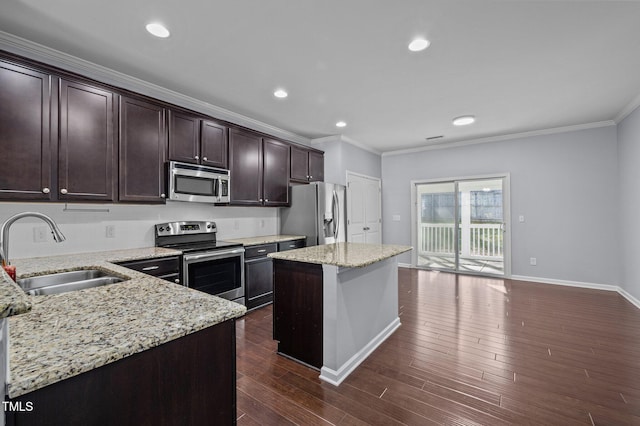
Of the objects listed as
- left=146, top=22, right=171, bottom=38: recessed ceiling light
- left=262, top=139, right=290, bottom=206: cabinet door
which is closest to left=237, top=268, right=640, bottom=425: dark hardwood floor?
left=262, top=139, right=290, bottom=206: cabinet door

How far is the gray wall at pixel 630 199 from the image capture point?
11.9 ft

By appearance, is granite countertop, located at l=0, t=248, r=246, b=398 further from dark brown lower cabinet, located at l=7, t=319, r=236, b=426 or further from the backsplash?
the backsplash

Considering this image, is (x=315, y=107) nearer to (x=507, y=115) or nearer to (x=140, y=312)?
(x=507, y=115)

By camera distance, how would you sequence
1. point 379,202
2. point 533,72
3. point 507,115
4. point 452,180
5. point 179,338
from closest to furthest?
point 179,338
point 533,72
point 507,115
point 452,180
point 379,202

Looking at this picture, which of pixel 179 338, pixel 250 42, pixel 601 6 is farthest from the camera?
pixel 250 42

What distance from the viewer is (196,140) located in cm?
328

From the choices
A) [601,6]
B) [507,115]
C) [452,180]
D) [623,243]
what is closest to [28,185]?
[601,6]

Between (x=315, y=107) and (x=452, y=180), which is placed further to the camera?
(x=452, y=180)

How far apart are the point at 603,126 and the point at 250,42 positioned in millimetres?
5400

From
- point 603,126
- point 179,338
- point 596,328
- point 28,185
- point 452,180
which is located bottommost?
point 596,328

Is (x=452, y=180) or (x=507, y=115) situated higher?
(x=507, y=115)

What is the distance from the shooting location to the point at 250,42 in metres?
2.32

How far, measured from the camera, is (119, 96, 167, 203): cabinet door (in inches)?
106

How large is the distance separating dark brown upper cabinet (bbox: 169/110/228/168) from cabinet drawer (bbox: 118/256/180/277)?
3.69 feet
